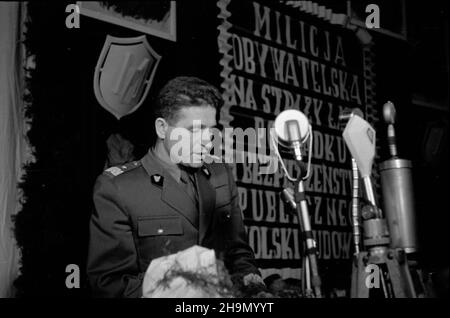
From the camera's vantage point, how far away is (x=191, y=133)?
1.65m

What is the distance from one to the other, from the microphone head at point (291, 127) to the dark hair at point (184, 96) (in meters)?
0.33

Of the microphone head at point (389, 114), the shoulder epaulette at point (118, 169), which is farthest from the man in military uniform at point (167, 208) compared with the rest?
the microphone head at point (389, 114)

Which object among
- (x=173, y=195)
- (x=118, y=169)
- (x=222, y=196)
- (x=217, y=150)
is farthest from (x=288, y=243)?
(x=118, y=169)

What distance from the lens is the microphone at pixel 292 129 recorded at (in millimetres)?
1376

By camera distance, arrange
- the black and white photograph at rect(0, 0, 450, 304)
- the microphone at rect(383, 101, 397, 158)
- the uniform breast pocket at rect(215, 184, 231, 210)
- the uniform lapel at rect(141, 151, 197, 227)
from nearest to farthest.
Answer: the black and white photograph at rect(0, 0, 450, 304)
the microphone at rect(383, 101, 397, 158)
the uniform lapel at rect(141, 151, 197, 227)
the uniform breast pocket at rect(215, 184, 231, 210)

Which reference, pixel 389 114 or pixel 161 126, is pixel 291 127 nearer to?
pixel 389 114

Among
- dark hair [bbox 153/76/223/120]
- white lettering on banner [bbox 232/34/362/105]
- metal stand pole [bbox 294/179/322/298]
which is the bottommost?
metal stand pole [bbox 294/179/322/298]

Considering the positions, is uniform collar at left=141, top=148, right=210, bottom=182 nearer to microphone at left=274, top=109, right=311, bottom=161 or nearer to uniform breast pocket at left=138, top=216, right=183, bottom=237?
uniform breast pocket at left=138, top=216, right=183, bottom=237

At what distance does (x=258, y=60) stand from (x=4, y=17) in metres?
1.16

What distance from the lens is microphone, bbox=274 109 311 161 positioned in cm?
138

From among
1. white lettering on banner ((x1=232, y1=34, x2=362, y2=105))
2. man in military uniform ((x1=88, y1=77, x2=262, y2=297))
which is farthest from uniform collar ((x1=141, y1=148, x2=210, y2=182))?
white lettering on banner ((x1=232, y1=34, x2=362, y2=105))

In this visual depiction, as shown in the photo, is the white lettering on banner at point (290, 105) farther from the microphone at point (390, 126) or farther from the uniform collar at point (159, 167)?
the microphone at point (390, 126)

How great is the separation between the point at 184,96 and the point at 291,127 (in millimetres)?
420

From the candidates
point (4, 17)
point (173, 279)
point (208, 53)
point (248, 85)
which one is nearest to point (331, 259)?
point (248, 85)
